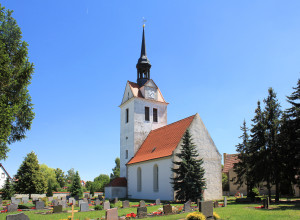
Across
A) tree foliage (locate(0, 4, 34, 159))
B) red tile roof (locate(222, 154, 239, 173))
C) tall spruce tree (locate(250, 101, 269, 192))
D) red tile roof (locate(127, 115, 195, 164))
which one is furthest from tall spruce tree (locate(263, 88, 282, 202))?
red tile roof (locate(222, 154, 239, 173))

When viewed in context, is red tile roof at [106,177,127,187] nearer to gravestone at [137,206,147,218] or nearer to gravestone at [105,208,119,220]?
gravestone at [137,206,147,218]

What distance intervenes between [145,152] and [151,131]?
4.94 metres

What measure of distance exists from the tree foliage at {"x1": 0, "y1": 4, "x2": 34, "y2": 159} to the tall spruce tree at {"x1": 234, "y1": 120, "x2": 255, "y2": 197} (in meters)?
19.1

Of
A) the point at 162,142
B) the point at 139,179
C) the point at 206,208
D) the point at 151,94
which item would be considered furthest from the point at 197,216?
the point at 151,94

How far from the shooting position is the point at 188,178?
22969 mm

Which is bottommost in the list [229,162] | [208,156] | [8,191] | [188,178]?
[8,191]

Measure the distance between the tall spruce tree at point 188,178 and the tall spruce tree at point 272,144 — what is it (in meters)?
5.65

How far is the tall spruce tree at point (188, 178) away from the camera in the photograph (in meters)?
22.8

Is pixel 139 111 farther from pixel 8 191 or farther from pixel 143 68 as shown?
pixel 8 191

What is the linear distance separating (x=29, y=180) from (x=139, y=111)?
19894 mm

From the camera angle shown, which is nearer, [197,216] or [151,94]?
[197,216]

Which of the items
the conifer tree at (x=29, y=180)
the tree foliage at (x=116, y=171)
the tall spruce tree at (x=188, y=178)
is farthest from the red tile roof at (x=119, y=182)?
the tree foliage at (x=116, y=171)

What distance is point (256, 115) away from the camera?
2439cm

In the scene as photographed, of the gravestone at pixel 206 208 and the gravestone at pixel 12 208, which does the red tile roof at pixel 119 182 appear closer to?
the gravestone at pixel 12 208
